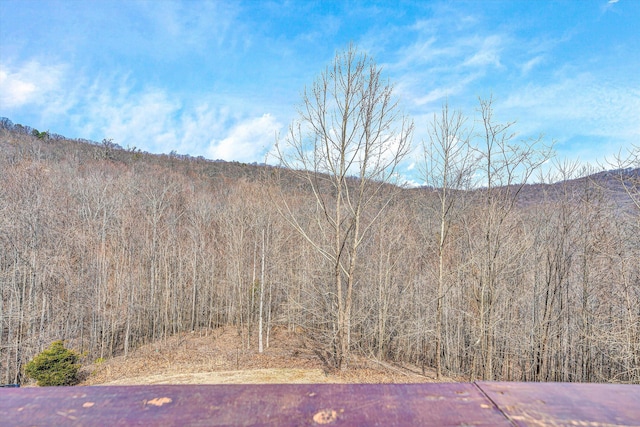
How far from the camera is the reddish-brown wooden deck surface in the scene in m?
0.72

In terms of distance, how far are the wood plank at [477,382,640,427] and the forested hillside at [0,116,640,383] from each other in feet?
23.3

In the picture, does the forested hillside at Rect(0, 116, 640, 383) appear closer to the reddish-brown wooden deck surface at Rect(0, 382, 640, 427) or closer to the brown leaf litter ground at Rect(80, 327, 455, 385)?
the brown leaf litter ground at Rect(80, 327, 455, 385)

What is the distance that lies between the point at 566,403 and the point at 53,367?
15873 millimetres

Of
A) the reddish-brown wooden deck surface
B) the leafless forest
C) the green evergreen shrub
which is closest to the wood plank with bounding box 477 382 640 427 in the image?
the reddish-brown wooden deck surface

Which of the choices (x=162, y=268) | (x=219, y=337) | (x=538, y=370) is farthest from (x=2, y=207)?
(x=538, y=370)

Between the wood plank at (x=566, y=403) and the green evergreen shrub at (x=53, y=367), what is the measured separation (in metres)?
15.3

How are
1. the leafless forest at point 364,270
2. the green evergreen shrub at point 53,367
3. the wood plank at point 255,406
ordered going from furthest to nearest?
the green evergreen shrub at point 53,367
the leafless forest at point 364,270
the wood plank at point 255,406

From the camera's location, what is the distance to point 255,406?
0.75 m

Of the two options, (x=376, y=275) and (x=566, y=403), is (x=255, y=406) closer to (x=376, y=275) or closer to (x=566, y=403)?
(x=566, y=403)

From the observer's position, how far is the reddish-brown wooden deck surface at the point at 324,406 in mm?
722

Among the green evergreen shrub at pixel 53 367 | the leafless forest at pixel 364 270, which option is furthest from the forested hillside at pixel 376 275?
the green evergreen shrub at pixel 53 367

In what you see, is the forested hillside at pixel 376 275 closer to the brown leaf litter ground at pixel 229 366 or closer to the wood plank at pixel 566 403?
the brown leaf litter ground at pixel 229 366

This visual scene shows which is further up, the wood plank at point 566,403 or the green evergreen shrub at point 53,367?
the wood plank at point 566,403

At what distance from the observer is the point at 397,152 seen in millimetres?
8180
